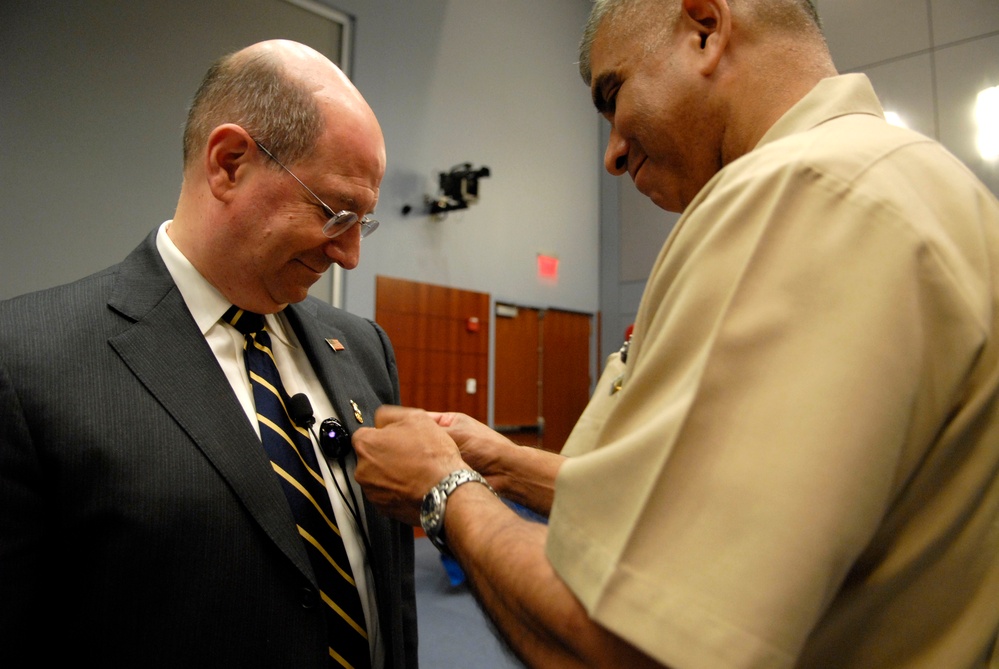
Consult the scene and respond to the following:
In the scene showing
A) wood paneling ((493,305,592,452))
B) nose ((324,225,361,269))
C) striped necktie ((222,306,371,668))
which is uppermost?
nose ((324,225,361,269))

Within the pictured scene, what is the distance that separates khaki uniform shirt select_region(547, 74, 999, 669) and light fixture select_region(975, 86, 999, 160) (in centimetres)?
576

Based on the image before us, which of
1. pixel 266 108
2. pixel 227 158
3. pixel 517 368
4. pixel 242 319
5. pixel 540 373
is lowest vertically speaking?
pixel 540 373

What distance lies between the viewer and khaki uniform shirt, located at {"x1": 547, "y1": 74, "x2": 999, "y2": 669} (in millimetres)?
518

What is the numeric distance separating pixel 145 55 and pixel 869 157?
448 cm

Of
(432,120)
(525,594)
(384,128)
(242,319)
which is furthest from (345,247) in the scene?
(432,120)

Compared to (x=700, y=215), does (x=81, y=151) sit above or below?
above

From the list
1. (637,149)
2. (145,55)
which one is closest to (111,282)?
(637,149)

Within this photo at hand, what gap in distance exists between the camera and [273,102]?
129 centimetres

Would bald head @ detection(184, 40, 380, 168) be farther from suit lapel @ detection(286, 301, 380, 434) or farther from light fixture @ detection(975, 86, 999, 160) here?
light fixture @ detection(975, 86, 999, 160)

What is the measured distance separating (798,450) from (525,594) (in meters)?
0.31

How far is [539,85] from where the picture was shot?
7.02 m

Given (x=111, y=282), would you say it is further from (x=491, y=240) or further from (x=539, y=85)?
(x=539, y=85)

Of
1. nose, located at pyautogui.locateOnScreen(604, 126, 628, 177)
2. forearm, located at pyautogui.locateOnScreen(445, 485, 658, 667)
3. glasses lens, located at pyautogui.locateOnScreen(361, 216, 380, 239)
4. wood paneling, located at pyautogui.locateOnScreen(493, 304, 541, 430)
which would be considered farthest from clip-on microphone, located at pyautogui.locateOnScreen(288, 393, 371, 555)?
wood paneling, located at pyautogui.locateOnScreen(493, 304, 541, 430)

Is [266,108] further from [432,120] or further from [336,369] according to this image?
[432,120]
